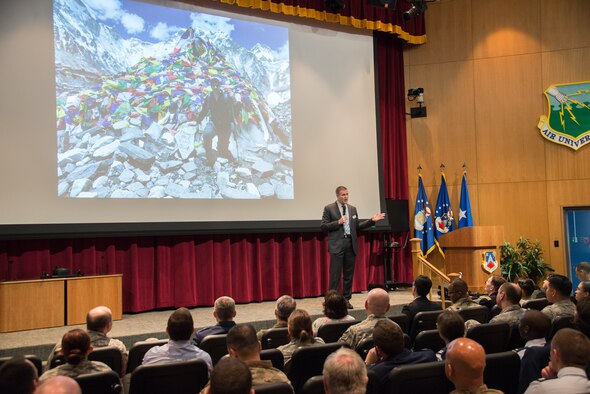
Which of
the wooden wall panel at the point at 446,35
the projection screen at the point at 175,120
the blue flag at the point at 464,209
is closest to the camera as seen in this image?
the projection screen at the point at 175,120

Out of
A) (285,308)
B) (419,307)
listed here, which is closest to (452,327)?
(285,308)

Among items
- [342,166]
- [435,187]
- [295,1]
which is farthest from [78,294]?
[435,187]

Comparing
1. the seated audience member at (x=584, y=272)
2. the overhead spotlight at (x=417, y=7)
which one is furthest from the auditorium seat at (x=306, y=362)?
the overhead spotlight at (x=417, y=7)

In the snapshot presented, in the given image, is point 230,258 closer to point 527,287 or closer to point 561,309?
point 527,287

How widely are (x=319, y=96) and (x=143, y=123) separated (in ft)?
9.58

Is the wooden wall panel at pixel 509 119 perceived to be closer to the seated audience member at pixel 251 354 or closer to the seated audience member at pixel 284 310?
the seated audience member at pixel 284 310

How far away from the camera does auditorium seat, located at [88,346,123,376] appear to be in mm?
3116

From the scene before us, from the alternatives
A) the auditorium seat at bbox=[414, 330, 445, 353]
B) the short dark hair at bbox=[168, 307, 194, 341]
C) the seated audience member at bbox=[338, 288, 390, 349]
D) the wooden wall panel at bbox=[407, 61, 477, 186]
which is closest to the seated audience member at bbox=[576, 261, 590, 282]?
the auditorium seat at bbox=[414, 330, 445, 353]

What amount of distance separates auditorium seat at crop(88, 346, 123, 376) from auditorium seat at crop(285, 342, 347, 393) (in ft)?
3.04

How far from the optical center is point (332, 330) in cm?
387

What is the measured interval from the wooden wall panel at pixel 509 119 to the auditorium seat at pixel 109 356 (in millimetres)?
8158

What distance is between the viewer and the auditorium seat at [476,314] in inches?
174

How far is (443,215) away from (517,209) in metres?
1.22

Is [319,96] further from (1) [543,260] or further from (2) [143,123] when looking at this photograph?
(1) [543,260]
